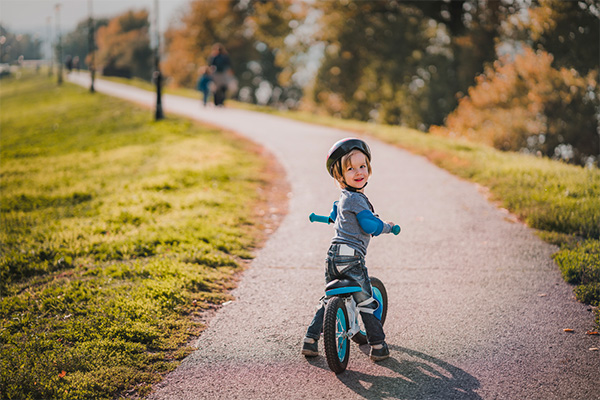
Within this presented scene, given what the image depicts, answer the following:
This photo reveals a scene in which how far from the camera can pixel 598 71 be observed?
18.9 metres

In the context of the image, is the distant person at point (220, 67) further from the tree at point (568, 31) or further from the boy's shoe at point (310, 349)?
the boy's shoe at point (310, 349)

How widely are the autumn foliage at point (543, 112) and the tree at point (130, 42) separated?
5020 centimetres

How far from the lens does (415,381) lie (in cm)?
396

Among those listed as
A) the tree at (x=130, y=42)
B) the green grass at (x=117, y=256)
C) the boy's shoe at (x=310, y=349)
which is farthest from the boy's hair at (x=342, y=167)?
the tree at (x=130, y=42)

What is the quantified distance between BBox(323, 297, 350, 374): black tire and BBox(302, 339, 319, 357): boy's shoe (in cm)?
26

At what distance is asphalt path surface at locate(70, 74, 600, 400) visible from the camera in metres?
3.90

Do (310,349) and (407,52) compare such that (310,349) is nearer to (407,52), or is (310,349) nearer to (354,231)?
(354,231)

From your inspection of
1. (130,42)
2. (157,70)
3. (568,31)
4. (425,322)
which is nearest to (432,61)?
(568,31)

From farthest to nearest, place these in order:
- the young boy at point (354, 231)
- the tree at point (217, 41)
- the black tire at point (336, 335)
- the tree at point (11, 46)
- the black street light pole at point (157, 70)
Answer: the tree at point (217, 41)
the black street light pole at point (157, 70)
the tree at point (11, 46)
the young boy at point (354, 231)
the black tire at point (336, 335)

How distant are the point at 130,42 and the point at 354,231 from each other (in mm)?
68819

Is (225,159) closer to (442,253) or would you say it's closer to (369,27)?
(442,253)

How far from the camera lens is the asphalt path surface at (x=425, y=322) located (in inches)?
154

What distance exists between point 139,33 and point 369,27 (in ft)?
143

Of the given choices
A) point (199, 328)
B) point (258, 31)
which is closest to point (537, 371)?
point (199, 328)
